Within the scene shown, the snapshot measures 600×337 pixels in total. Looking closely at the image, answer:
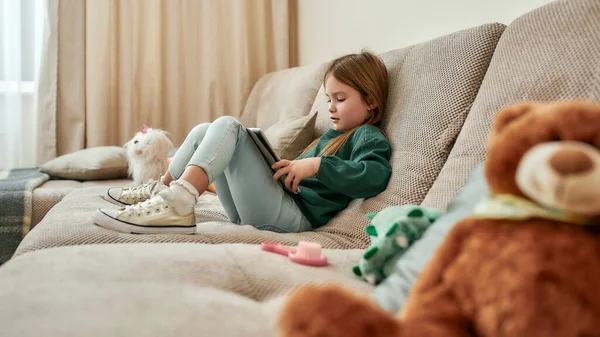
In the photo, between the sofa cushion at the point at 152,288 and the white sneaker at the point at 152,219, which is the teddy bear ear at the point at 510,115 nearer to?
the sofa cushion at the point at 152,288

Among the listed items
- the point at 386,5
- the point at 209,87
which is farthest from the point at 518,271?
the point at 209,87

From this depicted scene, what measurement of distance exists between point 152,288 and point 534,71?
0.96m

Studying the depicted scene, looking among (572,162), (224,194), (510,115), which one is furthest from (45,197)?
(572,162)

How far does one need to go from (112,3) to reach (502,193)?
321 cm

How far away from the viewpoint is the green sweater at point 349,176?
1.59 meters

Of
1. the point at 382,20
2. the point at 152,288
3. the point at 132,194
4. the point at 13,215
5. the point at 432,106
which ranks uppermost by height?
the point at 382,20

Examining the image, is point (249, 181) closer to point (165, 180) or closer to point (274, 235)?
point (274, 235)

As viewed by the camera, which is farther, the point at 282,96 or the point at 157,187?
the point at 282,96

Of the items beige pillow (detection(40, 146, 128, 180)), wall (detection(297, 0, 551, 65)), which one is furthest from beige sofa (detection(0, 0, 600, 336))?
beige pillow (detection(40, 146, 128, 180))

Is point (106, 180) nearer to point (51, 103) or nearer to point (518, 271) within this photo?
point (51, 103)

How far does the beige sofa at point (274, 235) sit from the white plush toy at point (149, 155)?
20cm

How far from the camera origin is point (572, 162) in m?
0.55

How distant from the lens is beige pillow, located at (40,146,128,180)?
9.06ft

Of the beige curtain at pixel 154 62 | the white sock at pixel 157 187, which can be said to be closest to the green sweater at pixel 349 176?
the white sock at pixel 157 187
